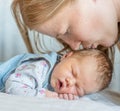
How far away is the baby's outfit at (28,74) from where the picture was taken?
3.69 feet

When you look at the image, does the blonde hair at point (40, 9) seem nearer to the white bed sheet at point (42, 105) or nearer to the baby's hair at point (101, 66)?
the baby's hair at point (101, 66)

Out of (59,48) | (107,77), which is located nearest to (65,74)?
(107,77)

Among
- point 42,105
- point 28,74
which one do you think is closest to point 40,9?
point 28,74

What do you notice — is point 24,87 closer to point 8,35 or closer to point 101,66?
point 101,66

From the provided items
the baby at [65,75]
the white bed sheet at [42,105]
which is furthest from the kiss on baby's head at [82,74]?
the white bed sheet at [42,105]

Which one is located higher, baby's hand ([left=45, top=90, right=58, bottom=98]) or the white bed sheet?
the white bed sheet

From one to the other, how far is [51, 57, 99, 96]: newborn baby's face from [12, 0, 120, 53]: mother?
2.8 inches

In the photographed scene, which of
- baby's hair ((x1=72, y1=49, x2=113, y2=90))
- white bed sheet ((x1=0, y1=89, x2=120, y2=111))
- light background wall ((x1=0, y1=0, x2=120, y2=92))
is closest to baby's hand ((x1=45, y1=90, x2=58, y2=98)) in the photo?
baby's hair ((x1=72, y1=49, x2=113, y2=90))

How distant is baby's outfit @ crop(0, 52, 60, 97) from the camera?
1.12 m

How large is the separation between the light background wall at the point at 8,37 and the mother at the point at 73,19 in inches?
15.9

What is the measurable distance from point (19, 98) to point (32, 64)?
39 cm

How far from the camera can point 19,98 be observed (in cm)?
86

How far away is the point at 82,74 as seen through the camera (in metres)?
1.20

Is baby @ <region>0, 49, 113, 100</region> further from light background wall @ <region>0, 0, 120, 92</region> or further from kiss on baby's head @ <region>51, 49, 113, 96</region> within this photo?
light background wall @ <region>0, 0, 120, 92</region>
